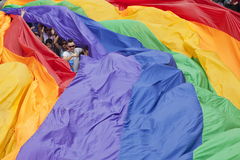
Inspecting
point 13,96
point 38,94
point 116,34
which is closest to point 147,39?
point 116,34

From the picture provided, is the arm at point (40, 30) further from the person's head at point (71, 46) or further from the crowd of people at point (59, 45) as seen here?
the person's head at point (71, 46)

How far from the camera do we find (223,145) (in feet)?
7.50

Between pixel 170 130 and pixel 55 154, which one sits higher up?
pixel 170 130

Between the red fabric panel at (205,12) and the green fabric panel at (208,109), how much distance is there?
90 centimetres

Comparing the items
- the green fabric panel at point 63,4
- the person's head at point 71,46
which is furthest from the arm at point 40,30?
the green fabric panel at point 63,4

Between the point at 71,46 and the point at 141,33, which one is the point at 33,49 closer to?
the point at 71,46

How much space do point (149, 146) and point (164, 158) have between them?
0.75 ft

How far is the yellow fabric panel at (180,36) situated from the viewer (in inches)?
152

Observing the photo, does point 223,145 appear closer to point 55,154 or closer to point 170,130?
point 170,130

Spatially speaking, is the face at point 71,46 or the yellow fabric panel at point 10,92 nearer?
the yellow fabric panel at point 10,92

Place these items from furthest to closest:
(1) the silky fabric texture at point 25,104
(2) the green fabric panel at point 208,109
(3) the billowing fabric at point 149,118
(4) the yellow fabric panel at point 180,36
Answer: (4) the yellow fabric panel at point 180,36 < (1) the silky fabric texture at point 25,104 < (3) the billowing fabric at point 149,118 < (2) the green fabric panel at point 208,109

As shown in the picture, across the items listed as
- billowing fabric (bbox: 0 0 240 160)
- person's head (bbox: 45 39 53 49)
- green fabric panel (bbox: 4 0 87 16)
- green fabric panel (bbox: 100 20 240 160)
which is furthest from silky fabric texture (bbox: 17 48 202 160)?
green fabric panel (bbox: 4 0 87 16)

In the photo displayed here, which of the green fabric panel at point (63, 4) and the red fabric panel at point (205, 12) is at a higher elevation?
the red fabric panel at point (205, 12)

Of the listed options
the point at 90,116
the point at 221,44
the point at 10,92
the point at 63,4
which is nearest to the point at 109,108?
the point at 90,116
